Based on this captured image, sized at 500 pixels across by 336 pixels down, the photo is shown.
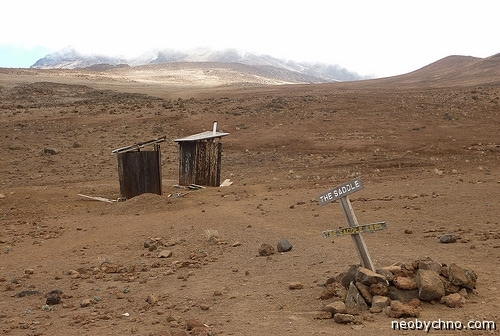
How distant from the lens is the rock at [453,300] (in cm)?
532

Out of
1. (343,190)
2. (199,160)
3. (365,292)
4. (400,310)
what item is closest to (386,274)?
(365,292)

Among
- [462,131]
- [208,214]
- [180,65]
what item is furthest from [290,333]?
[180,65]

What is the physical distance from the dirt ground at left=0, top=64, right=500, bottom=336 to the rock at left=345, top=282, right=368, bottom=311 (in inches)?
7.0

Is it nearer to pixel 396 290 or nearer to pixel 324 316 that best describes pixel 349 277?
pixel 396 290

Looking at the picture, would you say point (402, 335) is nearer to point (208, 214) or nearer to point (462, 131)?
point (208, 214)

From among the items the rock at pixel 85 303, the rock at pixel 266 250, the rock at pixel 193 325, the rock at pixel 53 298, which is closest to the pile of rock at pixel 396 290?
the rock at pixel 193 325

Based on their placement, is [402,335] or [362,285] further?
[362,285]

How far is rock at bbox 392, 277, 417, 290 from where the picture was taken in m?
5.54

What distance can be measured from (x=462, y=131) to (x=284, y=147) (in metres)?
7.71

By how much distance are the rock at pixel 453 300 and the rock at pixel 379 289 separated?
566 millimetres

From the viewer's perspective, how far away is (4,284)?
7551 mm

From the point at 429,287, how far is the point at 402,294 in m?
0.29

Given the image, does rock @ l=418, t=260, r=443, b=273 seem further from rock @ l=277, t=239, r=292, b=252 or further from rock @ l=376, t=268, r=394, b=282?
rock @ l=277, t=239, r=292, b=252

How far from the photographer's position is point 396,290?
5.57m
